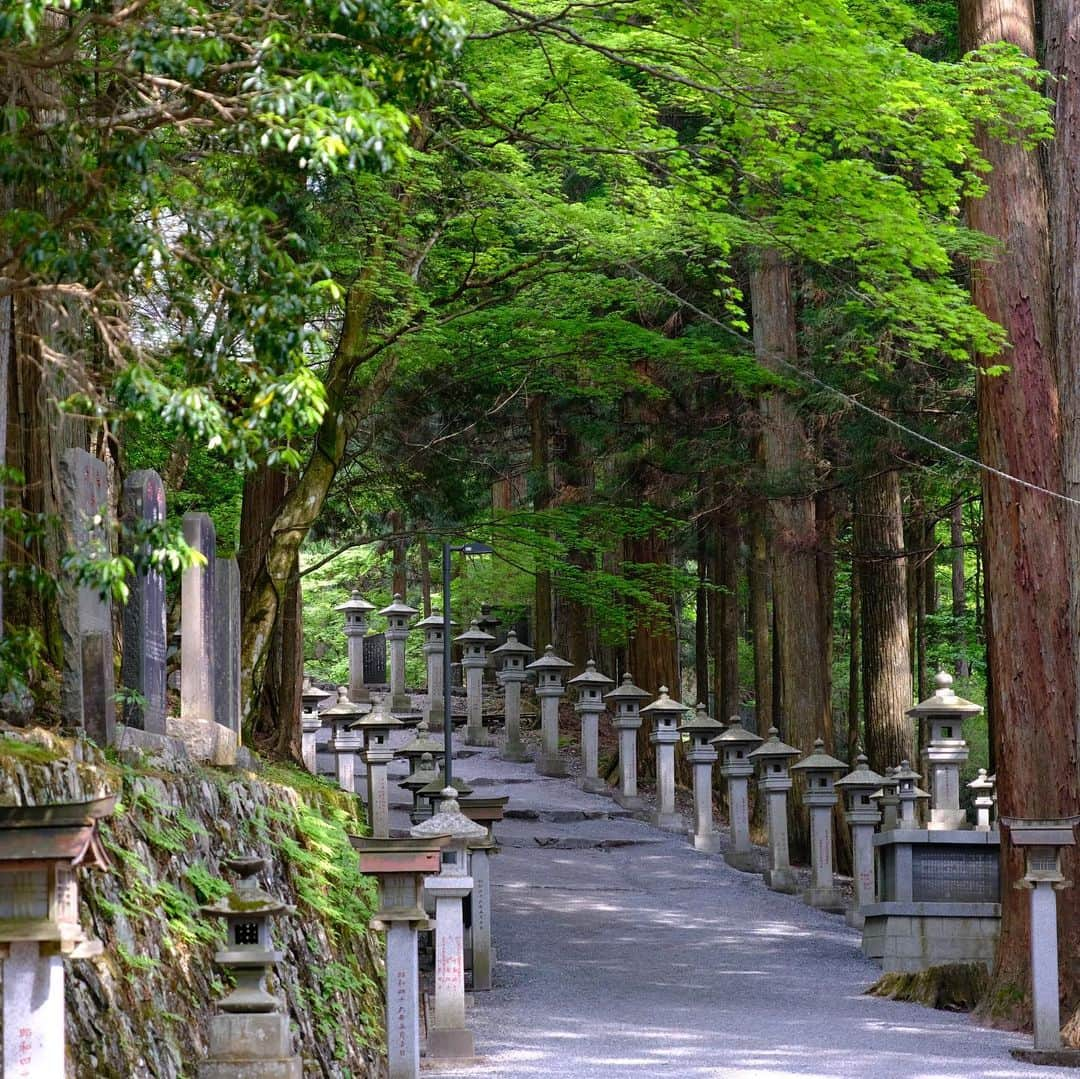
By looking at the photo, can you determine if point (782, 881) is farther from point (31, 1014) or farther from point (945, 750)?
point (31, 1014)

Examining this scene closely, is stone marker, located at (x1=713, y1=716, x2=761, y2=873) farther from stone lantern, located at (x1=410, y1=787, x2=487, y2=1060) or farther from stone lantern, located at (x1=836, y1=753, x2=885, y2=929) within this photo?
stone lantern, located at (x1=410, y1=787, x2=487, y2=1060)

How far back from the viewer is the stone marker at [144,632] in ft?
29.9

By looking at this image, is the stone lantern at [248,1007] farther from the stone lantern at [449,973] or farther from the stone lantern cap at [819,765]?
the stone lantern cap at [819,765]

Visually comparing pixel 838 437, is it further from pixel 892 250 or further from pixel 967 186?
pixel 892 250

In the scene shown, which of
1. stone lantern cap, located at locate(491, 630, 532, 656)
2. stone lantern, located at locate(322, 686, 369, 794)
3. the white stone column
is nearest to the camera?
the white stone column

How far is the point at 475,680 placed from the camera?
31703 millimetres

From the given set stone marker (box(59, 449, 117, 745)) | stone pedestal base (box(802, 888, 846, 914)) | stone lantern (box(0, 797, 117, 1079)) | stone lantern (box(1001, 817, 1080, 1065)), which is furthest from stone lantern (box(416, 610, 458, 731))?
stone lantern (box(0, 797, 117, 1079))

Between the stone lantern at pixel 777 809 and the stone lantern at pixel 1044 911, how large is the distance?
9.96 metres

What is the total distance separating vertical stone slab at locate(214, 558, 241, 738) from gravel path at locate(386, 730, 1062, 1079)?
3.12 meters

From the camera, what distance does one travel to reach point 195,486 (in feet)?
63.0

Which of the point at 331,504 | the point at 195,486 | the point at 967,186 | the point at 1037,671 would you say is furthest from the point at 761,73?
the point at 331,504

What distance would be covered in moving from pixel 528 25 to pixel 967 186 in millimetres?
5246

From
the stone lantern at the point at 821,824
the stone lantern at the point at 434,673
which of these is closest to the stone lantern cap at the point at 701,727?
the stone lantern at the point at 821,824

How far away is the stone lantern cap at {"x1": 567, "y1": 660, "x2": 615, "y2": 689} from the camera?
27.0 meters
